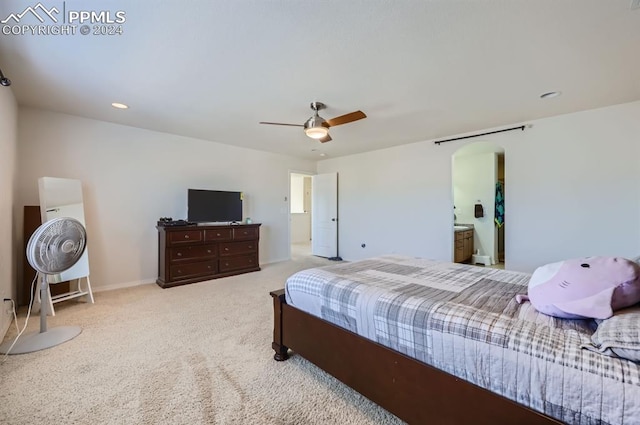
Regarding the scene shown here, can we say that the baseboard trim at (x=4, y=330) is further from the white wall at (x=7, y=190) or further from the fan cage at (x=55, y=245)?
the fan cage at (x=55, y=245)

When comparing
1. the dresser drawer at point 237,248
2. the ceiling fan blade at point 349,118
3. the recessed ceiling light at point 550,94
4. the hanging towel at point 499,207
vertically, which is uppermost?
the recessed ceiling light at point 550,94

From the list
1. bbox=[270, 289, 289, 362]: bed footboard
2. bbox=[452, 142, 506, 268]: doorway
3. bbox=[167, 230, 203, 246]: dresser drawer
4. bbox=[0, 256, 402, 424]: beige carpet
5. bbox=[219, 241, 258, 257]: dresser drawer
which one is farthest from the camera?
bbox=[452, 142, 506, 268]: doorway

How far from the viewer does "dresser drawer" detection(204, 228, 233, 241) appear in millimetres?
4423

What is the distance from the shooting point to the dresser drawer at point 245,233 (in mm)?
4770

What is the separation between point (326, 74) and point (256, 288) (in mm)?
2956

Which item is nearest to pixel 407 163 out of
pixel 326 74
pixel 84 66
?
pixel 326 74

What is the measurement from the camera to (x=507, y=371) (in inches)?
44.1

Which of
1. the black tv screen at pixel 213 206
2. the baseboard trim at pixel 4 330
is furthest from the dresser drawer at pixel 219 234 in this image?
the baseboard trim at pixel 4 330

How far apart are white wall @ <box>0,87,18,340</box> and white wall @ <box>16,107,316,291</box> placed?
0.32 meters

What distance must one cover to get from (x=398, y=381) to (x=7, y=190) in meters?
3.91

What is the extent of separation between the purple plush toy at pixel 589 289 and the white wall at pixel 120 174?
15.7 ft

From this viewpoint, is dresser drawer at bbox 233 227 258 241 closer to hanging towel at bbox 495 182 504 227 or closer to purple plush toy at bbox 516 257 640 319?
purple plush toy at bbox 516 257 640 319

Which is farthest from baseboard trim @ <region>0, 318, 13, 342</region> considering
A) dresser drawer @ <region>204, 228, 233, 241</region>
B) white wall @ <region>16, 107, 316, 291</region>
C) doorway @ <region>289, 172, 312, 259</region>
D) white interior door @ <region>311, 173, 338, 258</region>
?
doorway @ <region>289, 172, 312, 259</region>

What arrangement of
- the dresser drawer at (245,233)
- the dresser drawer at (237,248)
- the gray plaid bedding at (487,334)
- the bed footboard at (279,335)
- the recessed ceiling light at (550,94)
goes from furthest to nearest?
the dresser drawer at (245,233)
the dresser drawer at (237,248)
the recessed ceiling light at (550,94)
the bed footboard at (279,335)
the gray plaid bedding at (487,334)
